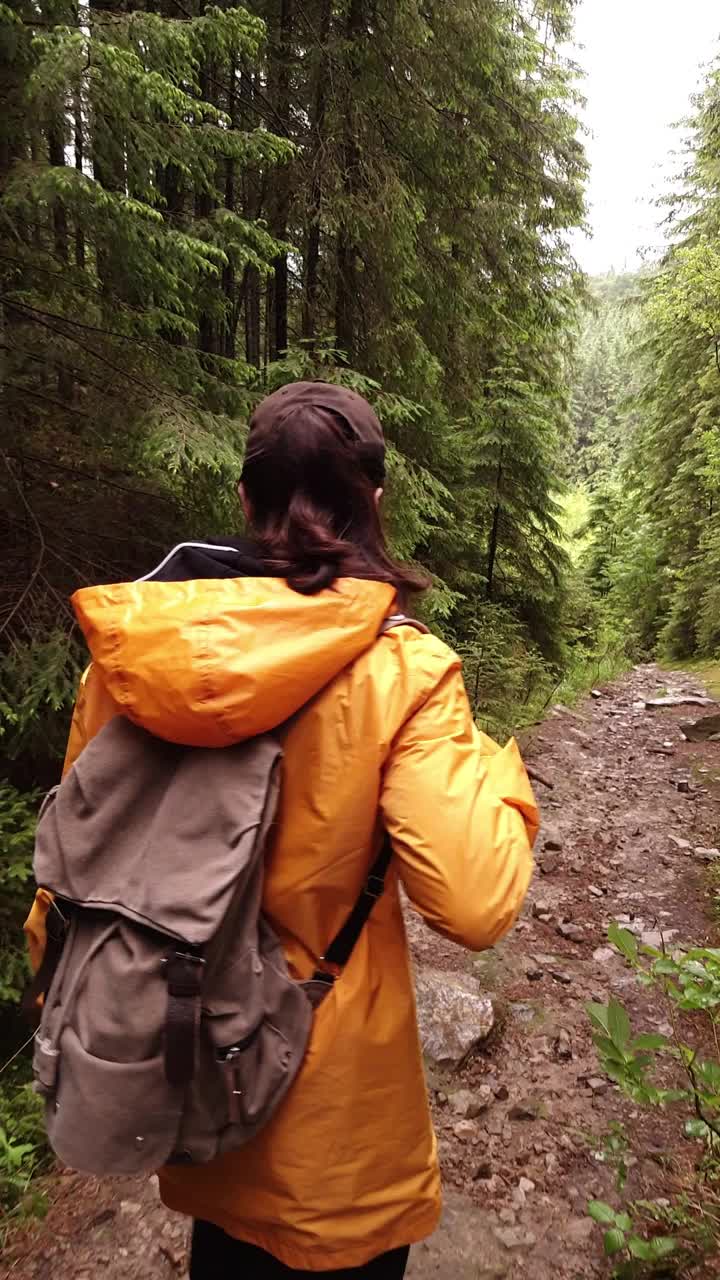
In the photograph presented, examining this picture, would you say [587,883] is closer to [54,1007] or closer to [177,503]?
[177,503]

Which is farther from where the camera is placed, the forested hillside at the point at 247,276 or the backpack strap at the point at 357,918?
the forested hillside at the point at 247,276

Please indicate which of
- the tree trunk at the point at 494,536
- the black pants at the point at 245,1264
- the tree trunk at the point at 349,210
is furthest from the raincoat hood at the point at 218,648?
the tree trunk at the point at 494,536

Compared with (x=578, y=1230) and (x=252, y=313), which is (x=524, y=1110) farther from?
(x=252, y=313)

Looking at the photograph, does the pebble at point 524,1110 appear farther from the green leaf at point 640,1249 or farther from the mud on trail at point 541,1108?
the green leaf at point 640,1249

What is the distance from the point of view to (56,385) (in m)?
5.19

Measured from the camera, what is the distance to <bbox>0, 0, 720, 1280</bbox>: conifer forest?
139 inches

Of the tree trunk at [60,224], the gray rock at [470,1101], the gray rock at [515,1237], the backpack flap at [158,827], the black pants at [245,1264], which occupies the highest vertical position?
the tree trunk at [60,224]

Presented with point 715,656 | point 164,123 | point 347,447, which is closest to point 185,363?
point 164,123

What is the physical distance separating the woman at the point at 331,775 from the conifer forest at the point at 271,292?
1.48 m

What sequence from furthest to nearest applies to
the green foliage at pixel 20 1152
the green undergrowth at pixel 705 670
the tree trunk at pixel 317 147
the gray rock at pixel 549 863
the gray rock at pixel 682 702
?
the green undergrowth at pixel 705 670 < the gray rock at pixel 682 702 < the tree trunk at pixel 317 147 < the gray rock at pixel 549 863 < the green foliage at pixel 20 1152

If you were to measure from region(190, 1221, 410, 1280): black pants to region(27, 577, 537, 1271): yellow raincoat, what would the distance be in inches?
2.9

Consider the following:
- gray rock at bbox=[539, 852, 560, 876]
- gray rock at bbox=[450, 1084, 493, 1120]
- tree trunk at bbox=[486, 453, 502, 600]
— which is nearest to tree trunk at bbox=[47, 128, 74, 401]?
gray rock at bbox=[450, 1084, 493, 1120]

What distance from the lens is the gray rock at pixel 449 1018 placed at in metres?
3.49

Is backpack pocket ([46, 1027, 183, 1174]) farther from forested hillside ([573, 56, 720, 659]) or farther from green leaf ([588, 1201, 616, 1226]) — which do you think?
forested hillside ([573, 56, 720, 659])
